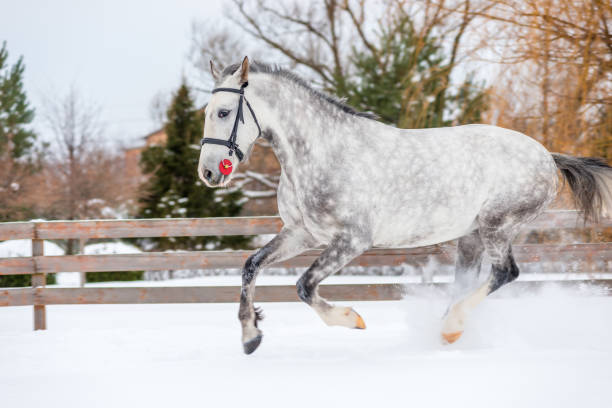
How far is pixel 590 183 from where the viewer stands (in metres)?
3.62

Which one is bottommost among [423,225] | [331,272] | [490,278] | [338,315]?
[338,315]

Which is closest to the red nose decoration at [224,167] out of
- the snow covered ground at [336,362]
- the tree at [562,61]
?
the snow covered ground at [336,362]

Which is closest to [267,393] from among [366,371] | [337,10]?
[366,371]

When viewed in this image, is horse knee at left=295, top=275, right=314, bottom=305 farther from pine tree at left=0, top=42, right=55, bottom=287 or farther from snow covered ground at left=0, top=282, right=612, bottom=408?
pine tree at left=0, top=42, right=55, bottom=287

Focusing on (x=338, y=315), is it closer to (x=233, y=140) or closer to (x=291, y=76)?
(x=233, y=140)

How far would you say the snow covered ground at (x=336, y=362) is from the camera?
7.90 ft

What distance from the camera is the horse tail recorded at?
362 cm

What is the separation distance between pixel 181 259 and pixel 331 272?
2.17 metres

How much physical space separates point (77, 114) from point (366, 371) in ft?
45.4

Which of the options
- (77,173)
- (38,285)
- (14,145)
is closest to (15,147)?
(14,145)

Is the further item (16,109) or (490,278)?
(16,109)

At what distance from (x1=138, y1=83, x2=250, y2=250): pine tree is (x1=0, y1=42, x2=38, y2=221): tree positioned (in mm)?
3160

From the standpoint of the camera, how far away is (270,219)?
4.69 meters

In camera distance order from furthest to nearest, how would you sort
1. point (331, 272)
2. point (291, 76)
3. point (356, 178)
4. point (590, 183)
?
point (590, 183)
point (291, 76)
point (356, 178)
point (331, 272)
